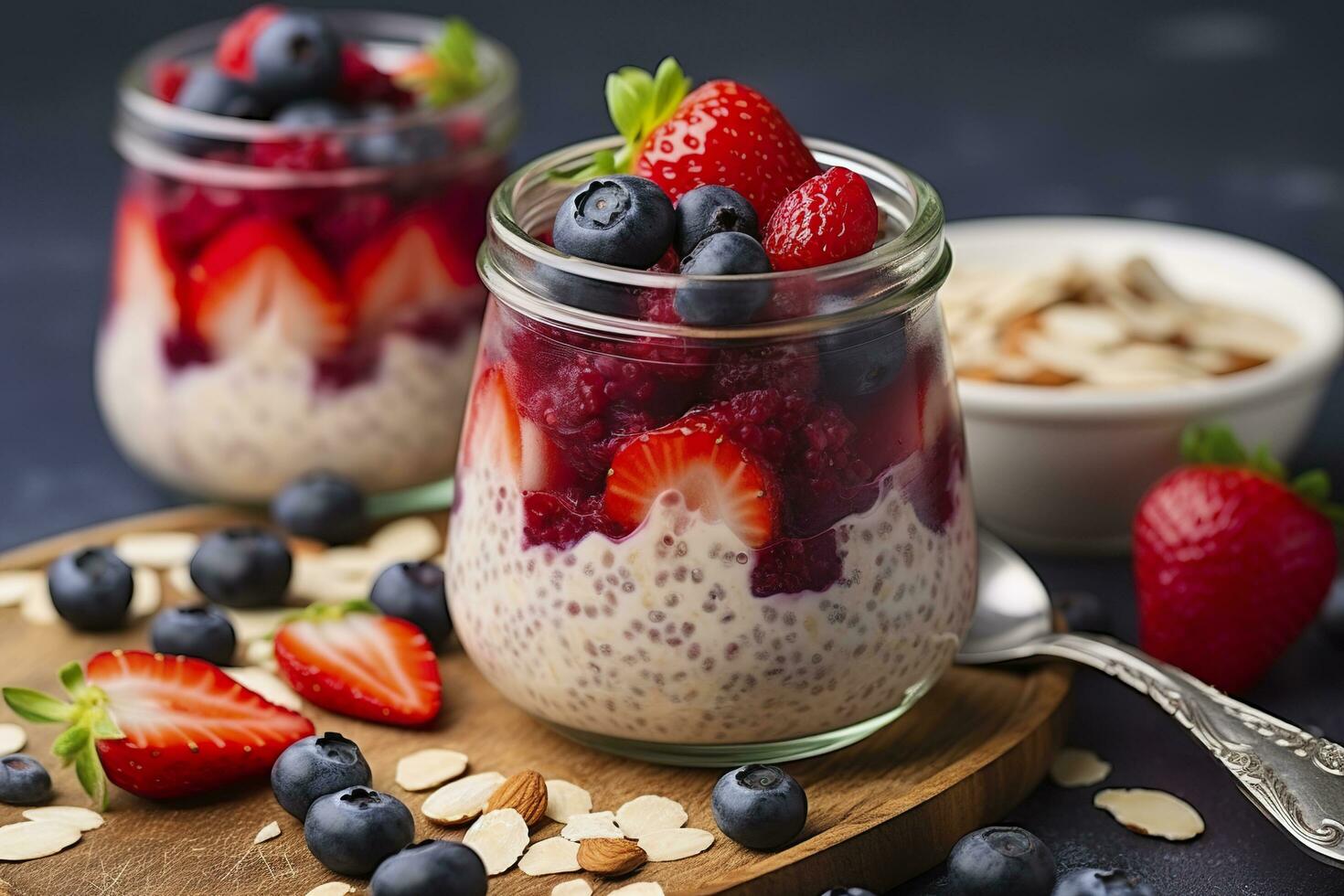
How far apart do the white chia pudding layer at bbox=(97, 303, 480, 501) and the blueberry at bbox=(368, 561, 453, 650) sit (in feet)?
0.94

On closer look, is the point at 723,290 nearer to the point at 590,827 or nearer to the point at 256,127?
the point at 590,827

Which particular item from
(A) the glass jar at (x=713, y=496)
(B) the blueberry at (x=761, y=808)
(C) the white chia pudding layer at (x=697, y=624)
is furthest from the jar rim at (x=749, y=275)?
(B) the blueberry at (x=761, y=808)

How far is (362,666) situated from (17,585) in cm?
47

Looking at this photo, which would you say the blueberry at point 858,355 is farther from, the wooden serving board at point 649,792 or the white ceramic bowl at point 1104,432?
the white ceramic bowl at point 1104,432

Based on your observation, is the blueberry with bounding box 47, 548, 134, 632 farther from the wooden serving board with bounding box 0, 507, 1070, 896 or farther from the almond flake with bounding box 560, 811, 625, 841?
the almond flake with bounding box 560, 811, 625, 841

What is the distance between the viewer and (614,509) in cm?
139

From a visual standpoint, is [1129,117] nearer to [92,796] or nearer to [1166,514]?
[1166,514]

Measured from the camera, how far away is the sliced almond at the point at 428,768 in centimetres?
152

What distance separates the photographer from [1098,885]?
4.29ft

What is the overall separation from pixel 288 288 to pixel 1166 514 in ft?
3.21

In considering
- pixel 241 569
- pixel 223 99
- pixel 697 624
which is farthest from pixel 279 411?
pixel 697 624

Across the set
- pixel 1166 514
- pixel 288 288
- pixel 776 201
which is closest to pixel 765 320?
pixel 776 201

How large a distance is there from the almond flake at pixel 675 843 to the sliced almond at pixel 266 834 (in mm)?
302

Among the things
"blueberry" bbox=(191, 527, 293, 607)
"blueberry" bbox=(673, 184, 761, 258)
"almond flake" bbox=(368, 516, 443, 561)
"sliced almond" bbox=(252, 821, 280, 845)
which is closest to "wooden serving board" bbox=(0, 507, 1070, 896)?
"sliced almond" bbox=(252, 821, 280, 845)
